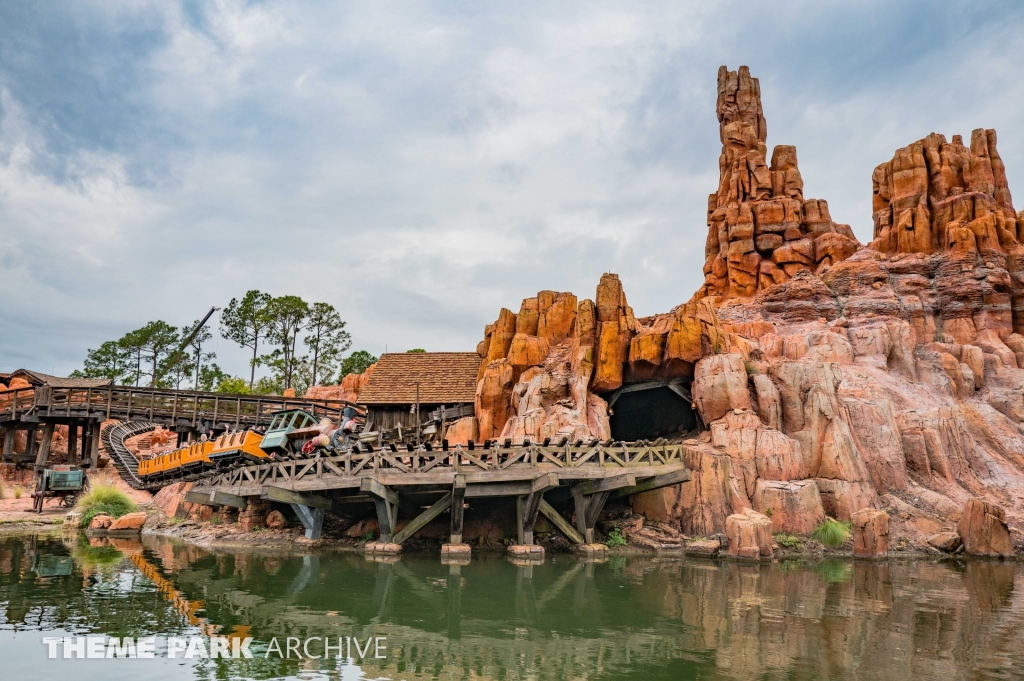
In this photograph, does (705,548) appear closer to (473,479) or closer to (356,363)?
(473,479)

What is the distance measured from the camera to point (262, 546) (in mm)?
22750

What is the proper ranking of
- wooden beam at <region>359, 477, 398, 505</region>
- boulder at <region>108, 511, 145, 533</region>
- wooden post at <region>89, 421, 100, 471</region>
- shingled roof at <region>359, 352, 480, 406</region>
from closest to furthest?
wooden beam at <region>359, 477, 398, 505</region>
boulder at <region>108, 511, 145, 533</region>
shingled roof at <region>359, 352, 480, 406</region>
wooden post at <region>89, 421, 100, 471</region>

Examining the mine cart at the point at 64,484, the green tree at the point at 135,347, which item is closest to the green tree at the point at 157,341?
the green tree at the point at 135,347

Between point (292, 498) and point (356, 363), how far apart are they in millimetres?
40769

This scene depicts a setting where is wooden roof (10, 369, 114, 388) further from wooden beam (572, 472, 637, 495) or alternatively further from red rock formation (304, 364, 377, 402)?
wooden beam (572, 472, 637, 495)

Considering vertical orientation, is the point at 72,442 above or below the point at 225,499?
above

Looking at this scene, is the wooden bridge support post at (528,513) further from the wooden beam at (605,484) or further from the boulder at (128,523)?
the boulder at (128,523)

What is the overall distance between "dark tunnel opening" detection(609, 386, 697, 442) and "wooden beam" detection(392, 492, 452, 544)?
11.6 metres

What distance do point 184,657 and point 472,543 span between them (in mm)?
13274

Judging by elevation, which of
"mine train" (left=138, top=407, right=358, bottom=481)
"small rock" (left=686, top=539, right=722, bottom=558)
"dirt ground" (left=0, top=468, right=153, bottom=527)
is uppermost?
"mine train" (left=138, top=407, right=358, bottom=481)

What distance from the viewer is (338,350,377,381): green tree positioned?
61.2 m

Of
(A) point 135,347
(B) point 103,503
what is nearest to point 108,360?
(A) point 135,347

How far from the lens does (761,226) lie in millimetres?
46281

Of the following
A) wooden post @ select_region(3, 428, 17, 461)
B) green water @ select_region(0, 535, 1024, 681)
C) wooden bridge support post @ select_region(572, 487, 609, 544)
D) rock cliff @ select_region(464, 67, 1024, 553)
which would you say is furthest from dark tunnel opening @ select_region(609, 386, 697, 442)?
wooden post @ select_region(3, 428, 17, 461)
